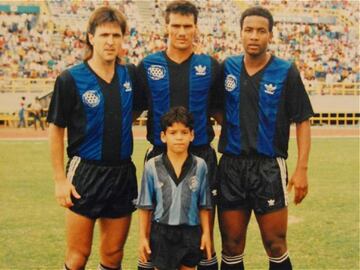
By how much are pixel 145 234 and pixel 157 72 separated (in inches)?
46.2

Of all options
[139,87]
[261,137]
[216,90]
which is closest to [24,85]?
[139,87]

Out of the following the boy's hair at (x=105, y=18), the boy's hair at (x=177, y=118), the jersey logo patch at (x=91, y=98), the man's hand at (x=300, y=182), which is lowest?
the man's hand at (x=300, y=182)

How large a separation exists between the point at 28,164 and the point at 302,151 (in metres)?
9.80

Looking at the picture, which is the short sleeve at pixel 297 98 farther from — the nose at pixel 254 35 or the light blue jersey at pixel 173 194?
the light blue jersey at pixel 173 194

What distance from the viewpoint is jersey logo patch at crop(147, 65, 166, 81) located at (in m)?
4.48

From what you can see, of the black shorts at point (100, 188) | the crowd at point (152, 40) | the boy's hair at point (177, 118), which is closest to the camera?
the boy's hair at point (177, 118)

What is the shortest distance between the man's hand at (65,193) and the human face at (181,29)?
49.1 inches

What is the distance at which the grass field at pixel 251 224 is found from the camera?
6090 millimetres

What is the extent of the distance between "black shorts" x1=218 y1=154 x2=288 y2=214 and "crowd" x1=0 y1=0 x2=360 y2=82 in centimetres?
2236

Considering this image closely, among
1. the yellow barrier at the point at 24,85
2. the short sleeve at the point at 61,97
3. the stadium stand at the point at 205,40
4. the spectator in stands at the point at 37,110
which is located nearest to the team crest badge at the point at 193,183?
the short sleeve at the point at 61,97

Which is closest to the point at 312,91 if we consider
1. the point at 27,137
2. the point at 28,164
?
the point at 27,137

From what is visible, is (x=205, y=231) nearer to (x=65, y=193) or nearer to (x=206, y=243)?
(x=206, y=243)

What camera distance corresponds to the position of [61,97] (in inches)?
164

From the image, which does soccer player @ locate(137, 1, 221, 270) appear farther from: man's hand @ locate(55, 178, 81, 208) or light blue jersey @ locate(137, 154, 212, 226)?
man's hand @ locate(55, 178, 81, 208)
